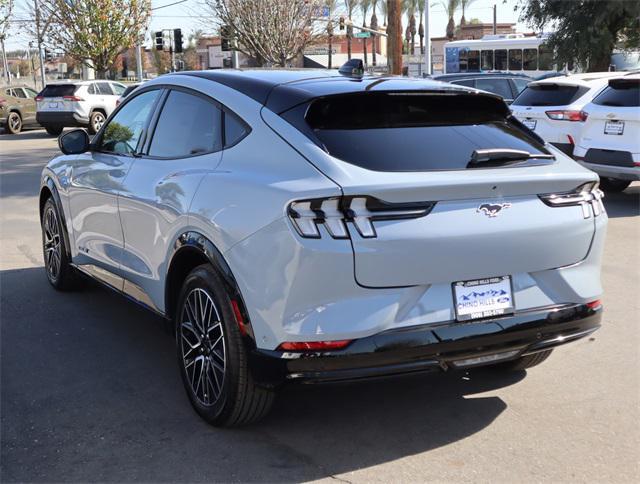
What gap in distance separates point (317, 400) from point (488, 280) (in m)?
1.31

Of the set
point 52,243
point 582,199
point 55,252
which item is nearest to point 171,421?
point 582,199

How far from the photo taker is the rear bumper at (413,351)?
11.0ft

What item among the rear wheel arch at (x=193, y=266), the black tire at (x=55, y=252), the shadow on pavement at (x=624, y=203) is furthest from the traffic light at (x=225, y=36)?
the rear wheel arch at (x=193, y=266)

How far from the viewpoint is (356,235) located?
10.8ft

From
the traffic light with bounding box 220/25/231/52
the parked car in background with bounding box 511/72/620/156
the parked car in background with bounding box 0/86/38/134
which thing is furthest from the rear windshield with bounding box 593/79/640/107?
the traffic light with bounding box 220/25/231/52

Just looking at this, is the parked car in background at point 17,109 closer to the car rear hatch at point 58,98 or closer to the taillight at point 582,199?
the car rear hatch at point 58,98

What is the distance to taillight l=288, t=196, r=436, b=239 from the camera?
3297 mm

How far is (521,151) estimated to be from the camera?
3887 millimetres

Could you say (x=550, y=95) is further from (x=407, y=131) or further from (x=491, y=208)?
(x=491, y=208)

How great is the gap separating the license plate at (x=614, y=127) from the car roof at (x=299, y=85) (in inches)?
267

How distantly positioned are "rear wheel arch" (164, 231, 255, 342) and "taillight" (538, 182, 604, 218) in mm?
1499

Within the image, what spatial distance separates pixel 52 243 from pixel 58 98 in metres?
19.8

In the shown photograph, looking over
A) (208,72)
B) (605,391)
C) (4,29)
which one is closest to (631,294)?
(605,391)

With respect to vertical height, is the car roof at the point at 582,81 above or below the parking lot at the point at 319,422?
above
